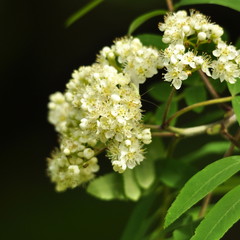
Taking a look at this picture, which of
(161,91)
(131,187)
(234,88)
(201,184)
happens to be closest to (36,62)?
(161,91)

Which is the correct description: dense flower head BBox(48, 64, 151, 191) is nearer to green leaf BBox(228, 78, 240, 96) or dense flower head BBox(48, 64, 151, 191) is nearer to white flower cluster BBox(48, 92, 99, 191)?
white flower cluster BBox(48, 92, 99, 191)

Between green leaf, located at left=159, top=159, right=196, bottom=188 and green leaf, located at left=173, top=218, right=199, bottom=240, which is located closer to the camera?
green leaf, located at left=173, top=218, right=199, bottom=240

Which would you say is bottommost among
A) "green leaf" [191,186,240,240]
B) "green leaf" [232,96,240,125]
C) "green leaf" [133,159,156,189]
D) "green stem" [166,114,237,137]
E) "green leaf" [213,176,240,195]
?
"green leaf" [191,186,240,240]

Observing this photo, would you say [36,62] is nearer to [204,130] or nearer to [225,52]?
[204,130]

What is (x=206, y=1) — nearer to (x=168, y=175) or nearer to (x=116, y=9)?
(x=168, y=175)

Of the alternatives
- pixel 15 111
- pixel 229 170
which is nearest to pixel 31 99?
pixel 15 111

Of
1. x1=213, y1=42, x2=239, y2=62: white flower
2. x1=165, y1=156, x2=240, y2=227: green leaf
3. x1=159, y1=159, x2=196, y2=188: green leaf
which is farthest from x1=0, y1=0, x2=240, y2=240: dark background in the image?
x1=165, y1=156, x2=240, y2=227: green leaf
